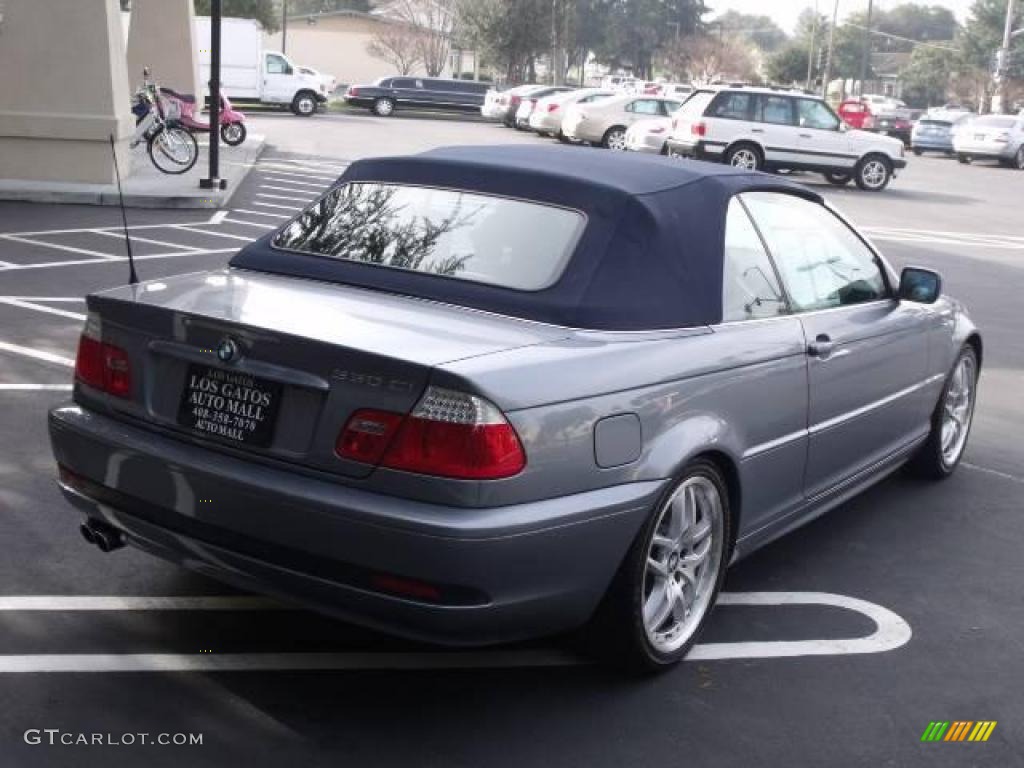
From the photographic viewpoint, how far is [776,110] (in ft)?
85.3

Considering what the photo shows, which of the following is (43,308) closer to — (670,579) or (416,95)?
(670,579)

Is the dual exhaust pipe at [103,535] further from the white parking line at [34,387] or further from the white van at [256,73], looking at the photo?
the white van at [256,73]

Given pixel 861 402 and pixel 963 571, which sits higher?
pixel 861 402

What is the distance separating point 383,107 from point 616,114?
61.2 ft

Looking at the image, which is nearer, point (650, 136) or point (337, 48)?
point (650, 136)

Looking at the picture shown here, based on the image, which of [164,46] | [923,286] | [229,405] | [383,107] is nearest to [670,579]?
[229,405]

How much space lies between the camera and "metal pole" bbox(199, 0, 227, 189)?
1659cm

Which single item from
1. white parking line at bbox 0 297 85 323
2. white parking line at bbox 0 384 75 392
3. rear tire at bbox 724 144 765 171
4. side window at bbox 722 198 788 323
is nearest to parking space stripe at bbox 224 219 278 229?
white parking line at bbox 0 297 85 323

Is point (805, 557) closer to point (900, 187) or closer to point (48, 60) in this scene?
point (48, 60)

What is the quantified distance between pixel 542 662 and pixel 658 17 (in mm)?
92385

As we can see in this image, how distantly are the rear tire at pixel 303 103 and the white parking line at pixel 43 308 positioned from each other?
112 feet

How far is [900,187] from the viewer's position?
2831cm

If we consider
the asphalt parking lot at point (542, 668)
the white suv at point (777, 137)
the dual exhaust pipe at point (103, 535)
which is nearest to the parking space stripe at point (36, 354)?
the asphalt parking lot at point (542, 668)

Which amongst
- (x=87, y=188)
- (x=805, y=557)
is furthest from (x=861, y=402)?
(x=87, y=188)
